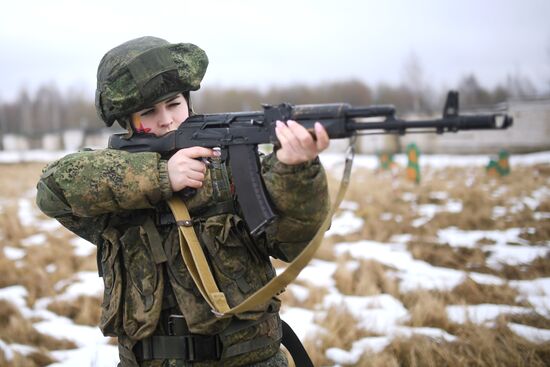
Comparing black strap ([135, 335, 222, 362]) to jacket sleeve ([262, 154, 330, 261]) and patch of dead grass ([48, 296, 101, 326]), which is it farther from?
patch of dead grass ([48, 296, 101, 326])

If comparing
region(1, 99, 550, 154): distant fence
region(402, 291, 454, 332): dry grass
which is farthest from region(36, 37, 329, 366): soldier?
region(1, 99, 550, 154): distant fence

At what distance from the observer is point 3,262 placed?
22.8 feet

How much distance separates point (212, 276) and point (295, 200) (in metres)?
0.51

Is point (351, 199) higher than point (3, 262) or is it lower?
lower

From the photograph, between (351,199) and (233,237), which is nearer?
(233,237)

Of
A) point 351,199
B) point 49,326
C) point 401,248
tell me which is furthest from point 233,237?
point 351,199

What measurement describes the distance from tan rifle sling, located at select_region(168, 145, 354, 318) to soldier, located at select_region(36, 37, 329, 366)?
7 centimetres

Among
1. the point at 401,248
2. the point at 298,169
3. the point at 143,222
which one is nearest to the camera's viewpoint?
the point at 298,169

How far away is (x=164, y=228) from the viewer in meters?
2.44

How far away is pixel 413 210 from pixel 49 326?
7.18 meters

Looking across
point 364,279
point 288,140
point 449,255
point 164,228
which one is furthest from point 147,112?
point 449,255

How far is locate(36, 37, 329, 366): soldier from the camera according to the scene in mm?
2234

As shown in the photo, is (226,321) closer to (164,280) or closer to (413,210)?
(164,280)

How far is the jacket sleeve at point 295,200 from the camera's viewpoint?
2.08 m
